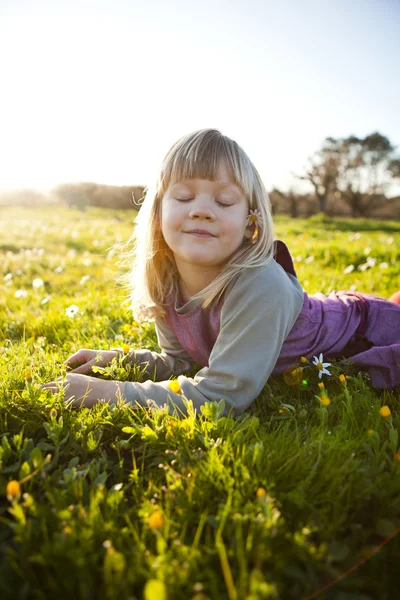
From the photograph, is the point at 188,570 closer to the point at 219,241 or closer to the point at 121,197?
the point at 219,241

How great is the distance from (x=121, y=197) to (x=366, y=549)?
16214mm

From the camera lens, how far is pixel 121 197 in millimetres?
16469

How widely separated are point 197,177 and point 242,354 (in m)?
0.92

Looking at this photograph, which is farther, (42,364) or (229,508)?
(42,364)

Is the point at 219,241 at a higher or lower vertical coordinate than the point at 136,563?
higher

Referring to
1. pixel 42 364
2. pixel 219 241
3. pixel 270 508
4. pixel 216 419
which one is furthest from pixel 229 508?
pixel 42 364

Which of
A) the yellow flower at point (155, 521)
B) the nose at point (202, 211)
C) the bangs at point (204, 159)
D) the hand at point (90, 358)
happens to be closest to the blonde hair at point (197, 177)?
the bangs at point (204, 159)

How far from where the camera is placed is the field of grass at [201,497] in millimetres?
1190

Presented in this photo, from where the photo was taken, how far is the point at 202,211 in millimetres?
2207

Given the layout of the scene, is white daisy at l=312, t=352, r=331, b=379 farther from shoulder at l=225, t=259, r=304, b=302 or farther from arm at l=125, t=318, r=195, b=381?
arm at l=125, t=318, r=195, b=381

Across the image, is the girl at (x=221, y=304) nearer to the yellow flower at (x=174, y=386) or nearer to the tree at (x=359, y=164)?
the yellow flower at (x=174, y=386)

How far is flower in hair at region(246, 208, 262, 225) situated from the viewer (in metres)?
2.42

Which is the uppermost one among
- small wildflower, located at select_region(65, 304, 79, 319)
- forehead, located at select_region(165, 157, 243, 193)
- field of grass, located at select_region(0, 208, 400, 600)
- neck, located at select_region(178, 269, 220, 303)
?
forehead, located at select_region(165, 157, 243, 193)

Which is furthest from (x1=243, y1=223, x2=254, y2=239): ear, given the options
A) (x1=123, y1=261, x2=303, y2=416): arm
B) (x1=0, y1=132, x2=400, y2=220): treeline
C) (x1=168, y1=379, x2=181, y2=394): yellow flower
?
(x1=0, y1=132, x2=400, y2=220): treeline
